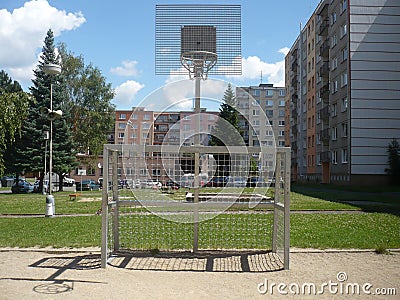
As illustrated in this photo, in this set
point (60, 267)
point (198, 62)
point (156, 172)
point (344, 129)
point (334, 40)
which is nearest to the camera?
point (60, 267)

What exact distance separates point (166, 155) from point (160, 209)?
1.26 m

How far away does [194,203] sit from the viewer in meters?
8.21

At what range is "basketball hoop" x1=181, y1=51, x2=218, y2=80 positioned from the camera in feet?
30.2

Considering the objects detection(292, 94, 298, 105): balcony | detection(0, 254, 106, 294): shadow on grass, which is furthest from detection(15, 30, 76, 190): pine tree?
detection(292, 94, 298, 105): balcony

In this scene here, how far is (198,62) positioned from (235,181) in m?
2.33

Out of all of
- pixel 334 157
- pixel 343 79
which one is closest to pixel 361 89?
pixel 343 79

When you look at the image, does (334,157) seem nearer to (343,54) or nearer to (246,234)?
(343,54)

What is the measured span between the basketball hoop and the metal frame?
1.63 meters

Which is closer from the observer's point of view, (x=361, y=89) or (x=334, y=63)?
(x=361, y=89)

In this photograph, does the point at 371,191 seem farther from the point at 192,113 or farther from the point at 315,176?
the point at 192,113

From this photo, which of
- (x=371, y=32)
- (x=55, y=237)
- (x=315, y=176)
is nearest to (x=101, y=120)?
(x=315, y=176)

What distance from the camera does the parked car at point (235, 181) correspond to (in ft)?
29.8

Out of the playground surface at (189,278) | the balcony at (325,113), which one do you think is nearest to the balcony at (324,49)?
the balcony at (325,113)

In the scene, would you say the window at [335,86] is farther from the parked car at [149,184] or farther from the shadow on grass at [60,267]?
the shadow on grass at [60,267]
